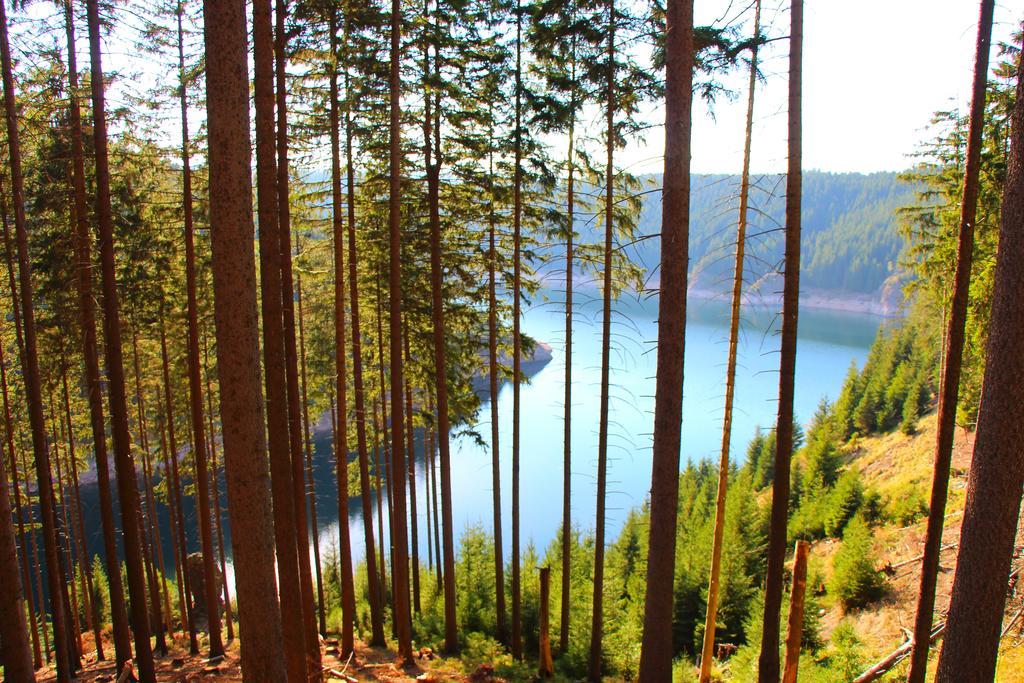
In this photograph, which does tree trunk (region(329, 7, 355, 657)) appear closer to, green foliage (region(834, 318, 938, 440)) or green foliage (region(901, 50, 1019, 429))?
green foliage (region(901, 50, 1019, 429))

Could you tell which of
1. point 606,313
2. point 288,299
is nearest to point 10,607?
point 288,299

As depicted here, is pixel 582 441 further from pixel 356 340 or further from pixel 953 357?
pixel 953 357

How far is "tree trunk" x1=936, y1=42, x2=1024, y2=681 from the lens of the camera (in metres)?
4.33

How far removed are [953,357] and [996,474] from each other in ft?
5.22

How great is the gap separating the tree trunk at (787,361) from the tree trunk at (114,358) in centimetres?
694

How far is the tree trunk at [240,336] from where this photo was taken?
4117 millimetres

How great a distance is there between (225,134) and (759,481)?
2681cm

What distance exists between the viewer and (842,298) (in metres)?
107

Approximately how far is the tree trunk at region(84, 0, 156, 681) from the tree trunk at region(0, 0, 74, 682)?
2.45 ft

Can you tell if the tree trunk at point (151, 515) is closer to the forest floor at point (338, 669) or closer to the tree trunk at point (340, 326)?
the forest floor at point (338, 669)

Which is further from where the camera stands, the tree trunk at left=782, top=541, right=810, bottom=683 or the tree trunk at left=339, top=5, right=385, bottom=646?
the tree trunk at left=339, top=5, right=385, bottom=646

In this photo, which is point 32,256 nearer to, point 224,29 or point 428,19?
point 428,19

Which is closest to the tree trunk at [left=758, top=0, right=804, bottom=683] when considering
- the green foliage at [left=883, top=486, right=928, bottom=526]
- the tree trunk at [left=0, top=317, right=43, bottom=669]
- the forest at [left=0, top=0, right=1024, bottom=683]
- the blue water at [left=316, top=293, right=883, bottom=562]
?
the forest at [left=0, top=0, right=1024, bottom=683]

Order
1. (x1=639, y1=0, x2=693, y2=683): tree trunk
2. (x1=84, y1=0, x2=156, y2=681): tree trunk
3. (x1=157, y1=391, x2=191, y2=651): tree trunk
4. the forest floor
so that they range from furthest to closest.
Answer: (x1=157, y1=391, x2=191, y2=651): tree trunk
the forest floor
(x1=84, y1=0, x2=156, y2=681): tree trunk
(x1=639, y1=0, x2=693, y2=683): tree trunk
